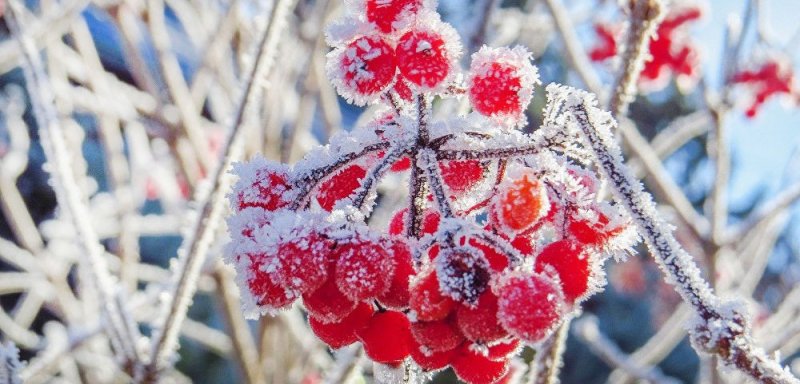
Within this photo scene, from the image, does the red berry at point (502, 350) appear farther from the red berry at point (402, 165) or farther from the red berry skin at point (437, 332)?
the red berry at point (402, 165)

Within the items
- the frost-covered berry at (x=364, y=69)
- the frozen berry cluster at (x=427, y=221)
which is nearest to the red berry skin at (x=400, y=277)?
the frozen berry cluster at (x=427, y=221)

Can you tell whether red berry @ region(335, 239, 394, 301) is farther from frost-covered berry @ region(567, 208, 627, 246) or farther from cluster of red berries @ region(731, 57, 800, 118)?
cluster of red berries @ region(731, 57, 800, 118)

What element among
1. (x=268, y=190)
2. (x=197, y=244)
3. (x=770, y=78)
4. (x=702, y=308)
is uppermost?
(x=770, y=78)

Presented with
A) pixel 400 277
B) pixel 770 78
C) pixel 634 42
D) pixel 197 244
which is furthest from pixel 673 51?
pixel 400 277

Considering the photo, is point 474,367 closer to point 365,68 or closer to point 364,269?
point 364,269

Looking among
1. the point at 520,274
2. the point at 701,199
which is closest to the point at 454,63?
the point at 520,274
